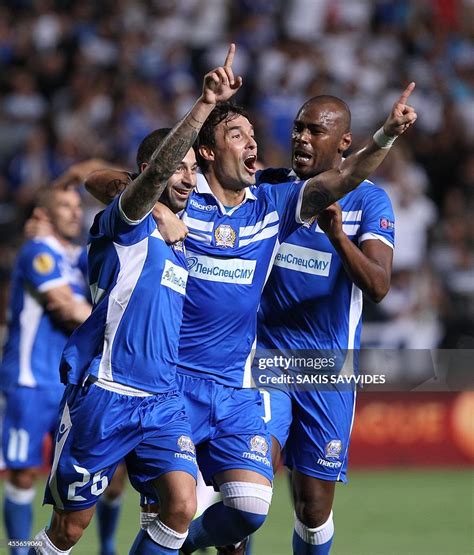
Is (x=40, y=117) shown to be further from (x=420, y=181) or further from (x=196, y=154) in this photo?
(x=196, y=154)

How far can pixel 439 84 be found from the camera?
1580cm

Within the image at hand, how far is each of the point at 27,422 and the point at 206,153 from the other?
2.74 metres

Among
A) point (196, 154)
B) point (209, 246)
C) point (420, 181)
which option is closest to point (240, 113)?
point (196, 154)

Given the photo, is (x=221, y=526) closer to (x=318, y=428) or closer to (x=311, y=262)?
(x=318, y=428)

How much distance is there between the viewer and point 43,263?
7.91 m

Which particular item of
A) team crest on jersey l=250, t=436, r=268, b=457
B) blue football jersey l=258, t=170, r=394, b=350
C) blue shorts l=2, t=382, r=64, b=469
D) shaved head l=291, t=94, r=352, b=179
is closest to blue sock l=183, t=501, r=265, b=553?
team crest on jersey l=250, t=436, r=268, b=457

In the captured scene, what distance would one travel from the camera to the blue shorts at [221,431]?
589cm

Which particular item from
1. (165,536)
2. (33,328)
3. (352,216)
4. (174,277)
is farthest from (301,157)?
(33,328)

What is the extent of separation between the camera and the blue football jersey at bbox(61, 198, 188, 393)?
18.1 feet

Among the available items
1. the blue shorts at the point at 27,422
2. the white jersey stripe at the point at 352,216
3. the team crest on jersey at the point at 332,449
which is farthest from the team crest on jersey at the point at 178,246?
the blue shorts at the point at 27,422

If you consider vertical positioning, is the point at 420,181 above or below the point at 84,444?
above

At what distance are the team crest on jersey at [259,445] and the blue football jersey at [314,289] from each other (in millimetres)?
773

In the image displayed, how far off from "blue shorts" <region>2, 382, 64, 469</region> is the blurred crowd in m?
4.60

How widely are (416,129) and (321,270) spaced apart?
8.97 m
